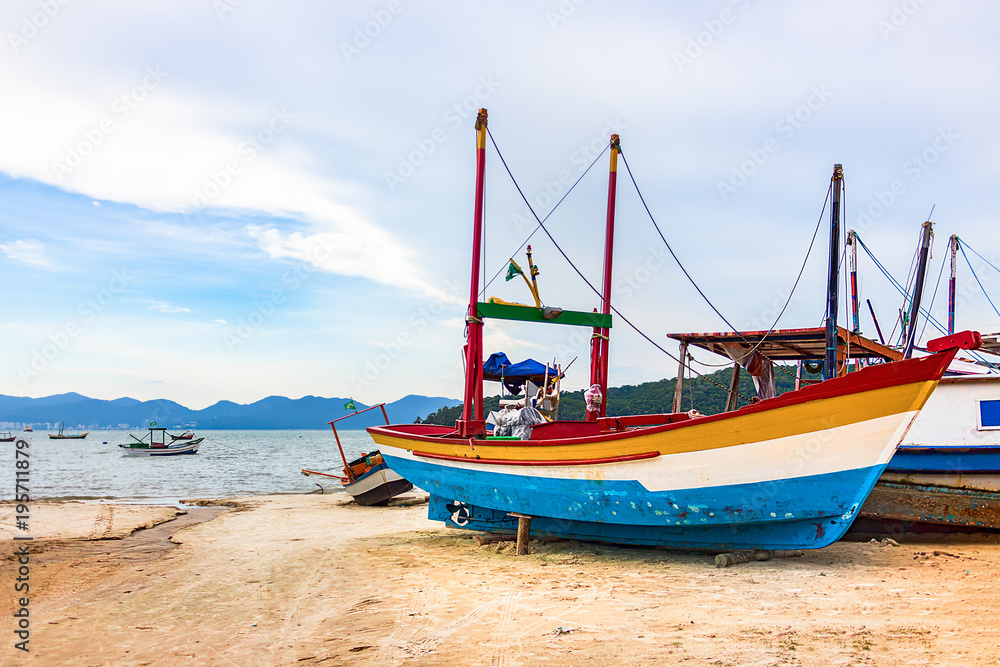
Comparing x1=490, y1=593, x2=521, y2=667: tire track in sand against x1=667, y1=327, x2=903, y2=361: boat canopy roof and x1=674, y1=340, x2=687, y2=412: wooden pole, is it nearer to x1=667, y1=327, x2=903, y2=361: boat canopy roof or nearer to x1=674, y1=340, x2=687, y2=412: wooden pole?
x1=674, y1=340, x2=687, y2=412: wooden pole

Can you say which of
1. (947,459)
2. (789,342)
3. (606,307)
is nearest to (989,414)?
(947,459)

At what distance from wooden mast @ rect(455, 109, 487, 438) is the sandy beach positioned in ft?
7.12

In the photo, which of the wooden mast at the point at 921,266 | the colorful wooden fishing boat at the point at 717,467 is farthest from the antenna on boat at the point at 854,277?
the colorful wooden fishing boat at the point at 717,467

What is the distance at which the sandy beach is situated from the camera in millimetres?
5484

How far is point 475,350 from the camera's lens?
→ 12.0 meters

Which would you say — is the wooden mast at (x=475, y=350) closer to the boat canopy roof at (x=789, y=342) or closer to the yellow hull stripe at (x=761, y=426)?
the yellow hull stripe at (x=761, y=426)

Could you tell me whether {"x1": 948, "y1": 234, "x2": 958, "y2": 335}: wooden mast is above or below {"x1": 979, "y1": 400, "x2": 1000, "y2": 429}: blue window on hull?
above

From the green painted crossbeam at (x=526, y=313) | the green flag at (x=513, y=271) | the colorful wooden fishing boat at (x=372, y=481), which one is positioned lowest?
the colorful wooden fishing boat at (x=372, y=481)

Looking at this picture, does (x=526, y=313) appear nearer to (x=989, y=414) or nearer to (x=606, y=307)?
(x=606, y=307)

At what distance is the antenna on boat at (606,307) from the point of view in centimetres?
1295

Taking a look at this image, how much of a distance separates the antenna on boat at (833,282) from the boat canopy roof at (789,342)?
0.27m

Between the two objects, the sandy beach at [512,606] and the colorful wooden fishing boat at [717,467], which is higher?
the colorful wooden fishing boat at [717,467]

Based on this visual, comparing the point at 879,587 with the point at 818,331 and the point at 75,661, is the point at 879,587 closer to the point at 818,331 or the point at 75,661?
the point at 818,331

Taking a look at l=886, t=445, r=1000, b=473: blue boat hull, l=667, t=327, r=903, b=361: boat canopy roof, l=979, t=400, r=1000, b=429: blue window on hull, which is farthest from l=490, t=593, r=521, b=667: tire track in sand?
l=979, t=400, r=1000, b=429: blue window on hull
